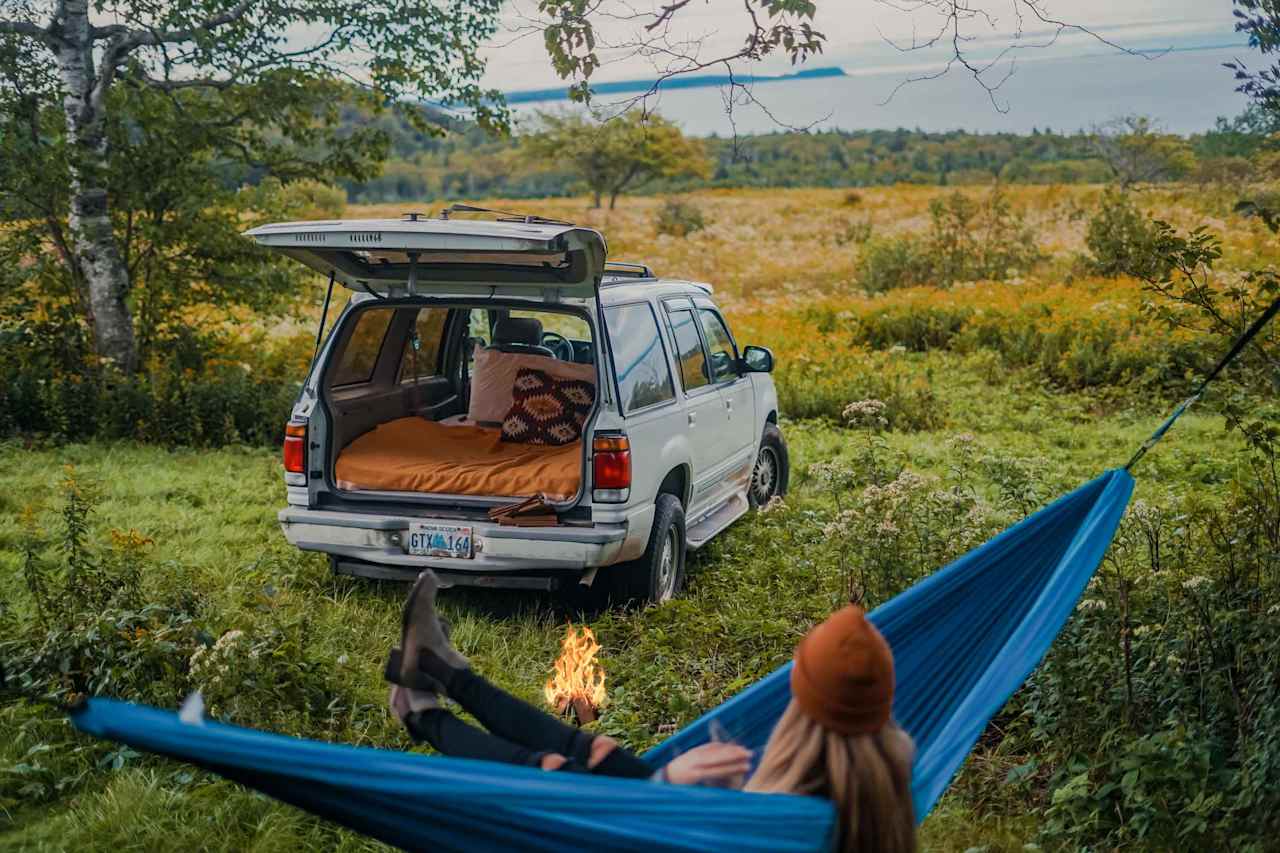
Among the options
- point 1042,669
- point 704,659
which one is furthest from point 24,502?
point 1042,669

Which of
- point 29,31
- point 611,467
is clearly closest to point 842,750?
point 611,467

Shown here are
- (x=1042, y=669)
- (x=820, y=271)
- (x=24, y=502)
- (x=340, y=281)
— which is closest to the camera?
(x=1042, y=669)

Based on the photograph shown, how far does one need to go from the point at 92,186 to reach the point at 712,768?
386 inches

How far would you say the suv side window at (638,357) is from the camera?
5594 millimetres

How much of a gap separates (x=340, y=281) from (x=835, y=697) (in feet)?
14.9

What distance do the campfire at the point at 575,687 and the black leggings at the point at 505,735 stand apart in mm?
1538

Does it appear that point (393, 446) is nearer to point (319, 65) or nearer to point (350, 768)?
point (350, 768)

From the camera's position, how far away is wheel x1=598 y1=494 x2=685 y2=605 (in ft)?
19.0

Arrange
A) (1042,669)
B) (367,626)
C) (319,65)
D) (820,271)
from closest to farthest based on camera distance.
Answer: (1042,669)
(367,626)
(319,65)
(820,271)

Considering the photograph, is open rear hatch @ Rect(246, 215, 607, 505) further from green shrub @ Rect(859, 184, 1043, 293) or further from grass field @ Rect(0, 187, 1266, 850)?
green shrub @ Rect(859, 184, 1043, 293)

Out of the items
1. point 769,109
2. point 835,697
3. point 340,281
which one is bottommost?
point 835,697

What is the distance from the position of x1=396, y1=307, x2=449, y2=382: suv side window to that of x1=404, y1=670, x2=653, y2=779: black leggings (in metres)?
Answer: 4.02

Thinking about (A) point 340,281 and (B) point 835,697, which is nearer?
(B) point 835,697

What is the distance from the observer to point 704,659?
17.2ft
